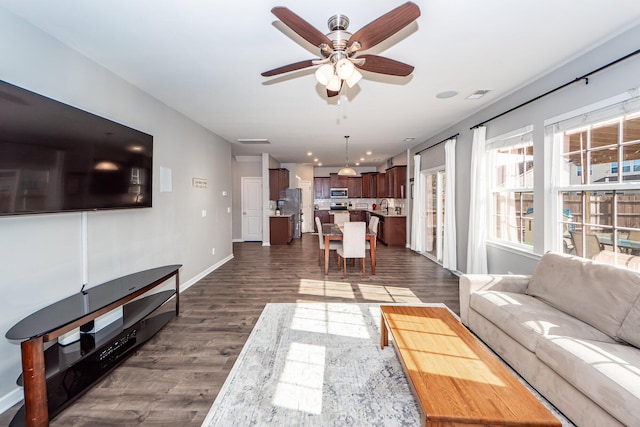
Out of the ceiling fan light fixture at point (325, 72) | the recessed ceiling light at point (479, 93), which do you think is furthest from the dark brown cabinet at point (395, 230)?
the ceiling fan light fixture at point (325, 72)

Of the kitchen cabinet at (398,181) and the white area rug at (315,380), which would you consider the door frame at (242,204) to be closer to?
the kitchen cabinet at (398,181)

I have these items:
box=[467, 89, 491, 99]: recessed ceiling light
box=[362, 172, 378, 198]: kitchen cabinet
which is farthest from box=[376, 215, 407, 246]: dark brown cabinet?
box=[467, 89, 491, 99]: recessed ceiling light

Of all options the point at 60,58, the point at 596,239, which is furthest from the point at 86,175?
the point at 596,239

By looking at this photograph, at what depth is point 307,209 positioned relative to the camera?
10.9 meters

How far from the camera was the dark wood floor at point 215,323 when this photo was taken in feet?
5.93

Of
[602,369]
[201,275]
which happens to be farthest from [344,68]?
[201,275]

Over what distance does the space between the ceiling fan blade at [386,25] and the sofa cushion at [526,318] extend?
219cm

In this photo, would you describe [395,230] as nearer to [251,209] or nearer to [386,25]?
[251,209]

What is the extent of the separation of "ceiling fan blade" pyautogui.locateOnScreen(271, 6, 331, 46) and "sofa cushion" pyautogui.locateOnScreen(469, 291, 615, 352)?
7.93 feet

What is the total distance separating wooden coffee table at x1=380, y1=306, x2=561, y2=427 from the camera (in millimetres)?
1238

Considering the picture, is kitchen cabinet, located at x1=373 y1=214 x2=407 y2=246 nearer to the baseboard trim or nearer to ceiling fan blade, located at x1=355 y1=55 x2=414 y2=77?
the baseboard trim

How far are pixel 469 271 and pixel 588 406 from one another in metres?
2.74

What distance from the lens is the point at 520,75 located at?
9.74 feet

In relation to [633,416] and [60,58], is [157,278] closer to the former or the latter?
[60,58]
